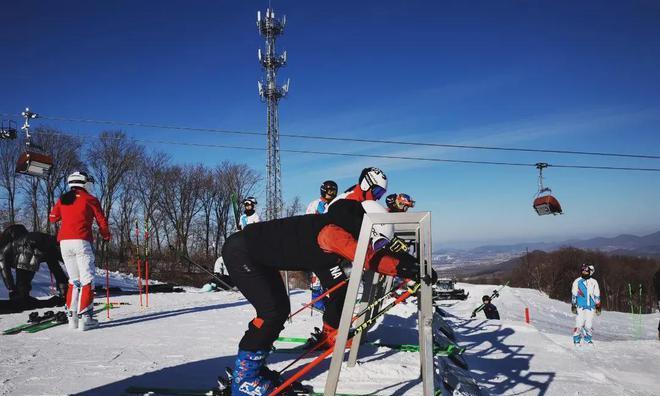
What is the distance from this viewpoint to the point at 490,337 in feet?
25.8

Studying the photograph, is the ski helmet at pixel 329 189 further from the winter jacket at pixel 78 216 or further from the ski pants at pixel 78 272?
the ski pants at pixel 78 272

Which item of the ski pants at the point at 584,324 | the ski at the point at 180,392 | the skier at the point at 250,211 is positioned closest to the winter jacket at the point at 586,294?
the ski pants at the point at 584,324

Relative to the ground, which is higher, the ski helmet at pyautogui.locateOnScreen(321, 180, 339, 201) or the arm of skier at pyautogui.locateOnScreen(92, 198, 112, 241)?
the ski helmet at pyautogui.locateOnScreen(321, 180, 339, 201)

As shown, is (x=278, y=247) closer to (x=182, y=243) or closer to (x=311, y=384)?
(x=311, y=384)

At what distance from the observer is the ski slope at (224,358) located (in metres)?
3.98

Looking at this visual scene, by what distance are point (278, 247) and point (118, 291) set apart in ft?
38.6

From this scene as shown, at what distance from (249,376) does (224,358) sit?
1.79 m

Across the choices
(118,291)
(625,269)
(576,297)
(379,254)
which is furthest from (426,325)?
(625,269)

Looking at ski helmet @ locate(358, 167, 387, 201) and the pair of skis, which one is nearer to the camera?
ski helmet @ locate(358, 167, 387, 201)

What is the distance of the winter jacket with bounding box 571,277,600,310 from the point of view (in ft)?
32.9

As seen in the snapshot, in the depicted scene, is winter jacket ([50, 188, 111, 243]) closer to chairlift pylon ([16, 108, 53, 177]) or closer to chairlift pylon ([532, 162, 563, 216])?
chairlift pylon ([16, 108, 53, 177])

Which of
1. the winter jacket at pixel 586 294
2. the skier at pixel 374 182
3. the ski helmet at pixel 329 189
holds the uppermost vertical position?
the ski helmet at pixel 329 189

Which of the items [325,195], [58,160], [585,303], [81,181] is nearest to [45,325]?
[81,181]

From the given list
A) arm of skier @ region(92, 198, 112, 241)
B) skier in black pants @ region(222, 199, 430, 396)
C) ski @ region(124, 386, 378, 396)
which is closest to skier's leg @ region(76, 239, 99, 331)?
arm of skier @ region(92, 198, 112, 241)
